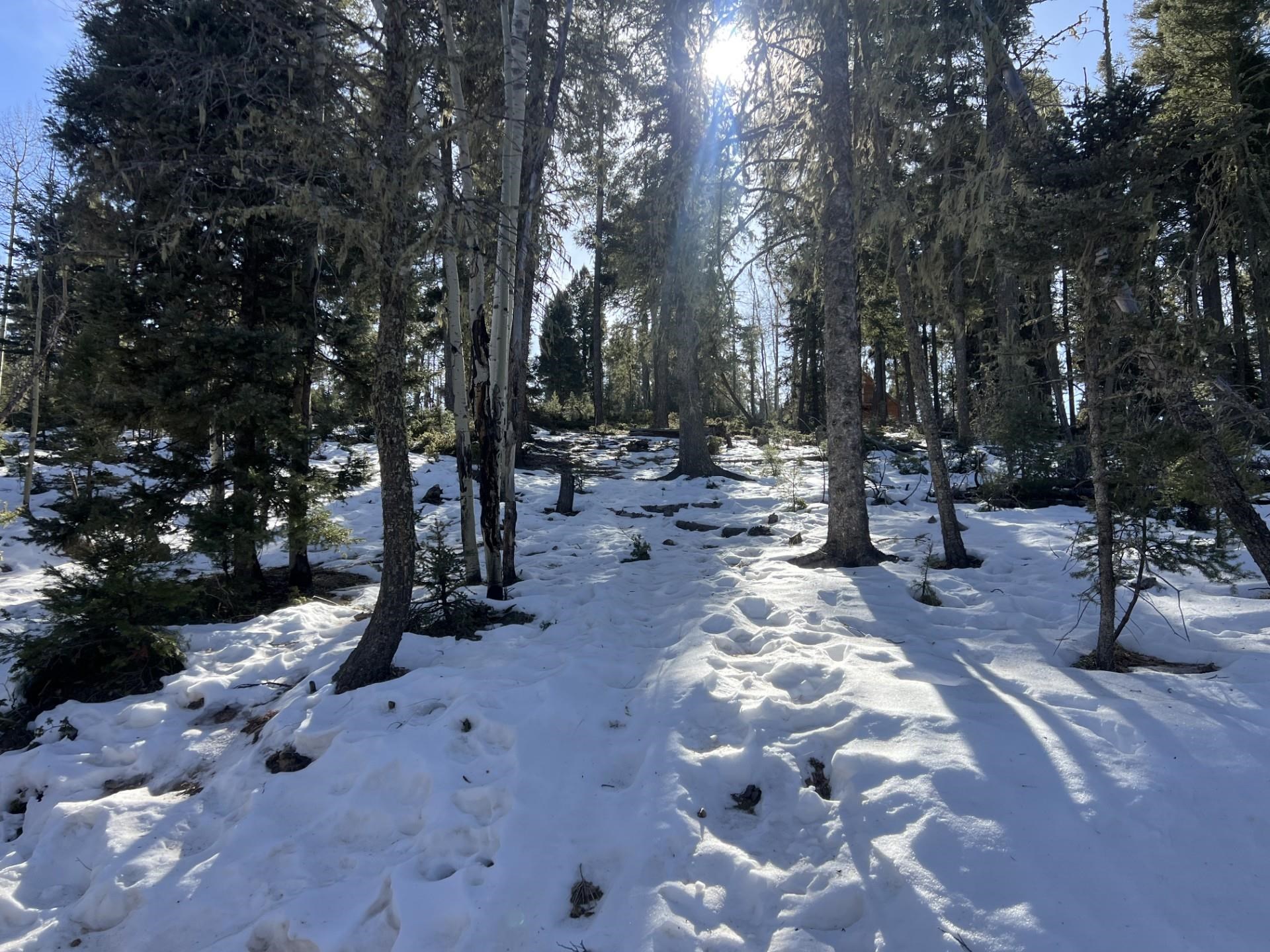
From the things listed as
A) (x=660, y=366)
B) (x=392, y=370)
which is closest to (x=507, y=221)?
(x=392, y=370)

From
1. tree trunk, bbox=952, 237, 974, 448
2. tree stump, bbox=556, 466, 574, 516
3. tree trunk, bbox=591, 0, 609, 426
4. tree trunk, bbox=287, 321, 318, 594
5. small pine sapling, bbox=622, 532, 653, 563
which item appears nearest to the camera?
tree trunk, bbox=287, 321, 318, 594

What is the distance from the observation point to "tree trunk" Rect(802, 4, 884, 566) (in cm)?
737

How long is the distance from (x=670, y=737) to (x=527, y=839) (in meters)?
1.08

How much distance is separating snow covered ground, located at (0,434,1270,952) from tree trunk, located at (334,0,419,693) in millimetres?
400

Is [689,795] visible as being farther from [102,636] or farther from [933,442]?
[933,442]

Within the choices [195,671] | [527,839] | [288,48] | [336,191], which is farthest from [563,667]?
[288,48]

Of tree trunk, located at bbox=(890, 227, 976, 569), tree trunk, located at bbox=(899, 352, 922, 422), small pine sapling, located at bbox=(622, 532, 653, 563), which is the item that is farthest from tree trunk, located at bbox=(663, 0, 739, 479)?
tree trunk, located at bbox=(899, 352, 922, 422)

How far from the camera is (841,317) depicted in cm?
755

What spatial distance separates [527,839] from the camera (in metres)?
3.02

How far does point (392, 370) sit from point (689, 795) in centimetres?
356

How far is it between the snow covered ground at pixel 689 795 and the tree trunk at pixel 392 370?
400 millimetres

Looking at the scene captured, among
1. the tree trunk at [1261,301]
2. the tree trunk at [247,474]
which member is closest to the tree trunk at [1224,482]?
the tree trunk at [247,474]

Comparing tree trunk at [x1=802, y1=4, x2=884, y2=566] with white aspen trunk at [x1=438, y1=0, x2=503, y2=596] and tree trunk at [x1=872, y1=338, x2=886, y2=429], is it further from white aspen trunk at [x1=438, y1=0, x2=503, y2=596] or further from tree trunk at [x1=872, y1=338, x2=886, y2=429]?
tree trunk at [x1=872, y1=338, x2=886, y2=429]

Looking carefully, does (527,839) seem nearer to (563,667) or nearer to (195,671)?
(563,667)
